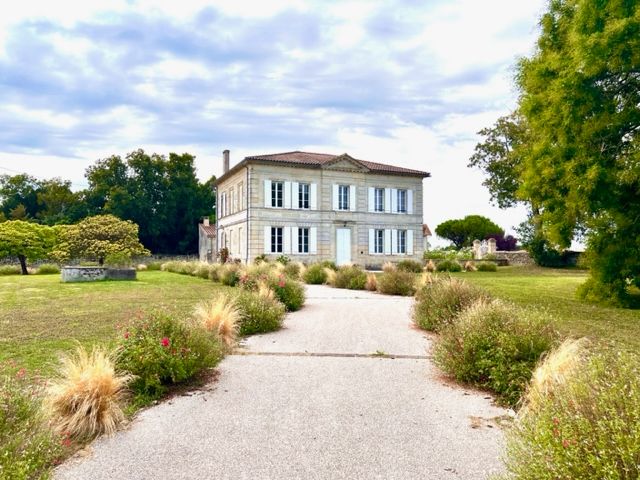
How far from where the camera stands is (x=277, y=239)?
29828 millimetres

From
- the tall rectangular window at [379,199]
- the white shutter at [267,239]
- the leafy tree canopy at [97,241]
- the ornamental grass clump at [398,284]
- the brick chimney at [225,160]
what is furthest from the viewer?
the brick chimney at [225,160]

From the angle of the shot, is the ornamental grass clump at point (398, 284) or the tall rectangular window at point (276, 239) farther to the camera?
the tall rectangular window at point (276, 239)

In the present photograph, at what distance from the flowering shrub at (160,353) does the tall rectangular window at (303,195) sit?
82.3 feet

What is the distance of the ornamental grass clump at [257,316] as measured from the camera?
8242mm

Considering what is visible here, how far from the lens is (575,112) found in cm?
1088

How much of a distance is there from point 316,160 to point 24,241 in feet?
60.2

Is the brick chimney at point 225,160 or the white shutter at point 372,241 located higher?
the brick chimney at point 225,160

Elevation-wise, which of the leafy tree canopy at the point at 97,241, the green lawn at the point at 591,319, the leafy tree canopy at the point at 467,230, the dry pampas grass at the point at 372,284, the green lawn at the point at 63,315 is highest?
the leafy tree canopy at the point at 467,230

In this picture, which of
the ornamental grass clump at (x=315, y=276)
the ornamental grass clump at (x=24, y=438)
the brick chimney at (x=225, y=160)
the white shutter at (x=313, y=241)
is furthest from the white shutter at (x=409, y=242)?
the ornamental grass clump at (x=24, y=438)

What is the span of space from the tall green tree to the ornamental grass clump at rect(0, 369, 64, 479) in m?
10.8

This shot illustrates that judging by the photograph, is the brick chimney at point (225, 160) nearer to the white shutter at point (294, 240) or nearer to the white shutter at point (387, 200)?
the white shutter at point (294, 240)

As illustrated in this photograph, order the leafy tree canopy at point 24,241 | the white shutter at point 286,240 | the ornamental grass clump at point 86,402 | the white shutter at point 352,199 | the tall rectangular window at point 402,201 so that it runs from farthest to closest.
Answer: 1. the tall rectangular window at point 402,201
2. the white shutter at point 352,199
3. the white shutter at point 286,240
4. the leafy tree canopy at point 24,241
5. the ornamental grass clump at point 86,402

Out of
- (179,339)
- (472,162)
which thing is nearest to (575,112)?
(179,339)

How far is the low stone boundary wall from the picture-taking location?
2028 centimetres
